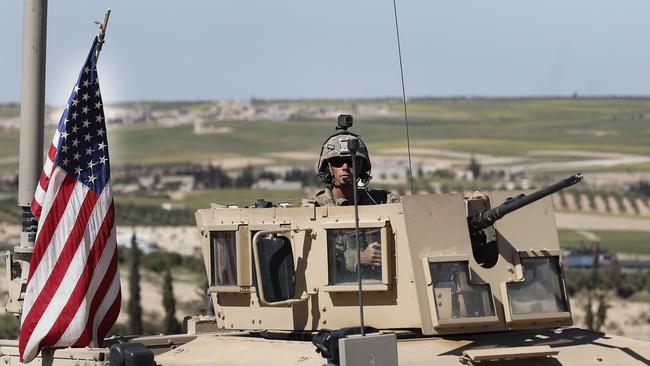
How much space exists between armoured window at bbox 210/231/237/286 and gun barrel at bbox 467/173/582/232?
2539 millimetres

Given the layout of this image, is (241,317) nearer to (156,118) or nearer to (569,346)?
(569,346)

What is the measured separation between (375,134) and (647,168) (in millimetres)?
26985

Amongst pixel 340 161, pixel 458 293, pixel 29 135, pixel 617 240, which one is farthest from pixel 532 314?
pixel 617 240

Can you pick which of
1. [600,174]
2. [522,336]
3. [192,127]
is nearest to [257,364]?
[522,336]

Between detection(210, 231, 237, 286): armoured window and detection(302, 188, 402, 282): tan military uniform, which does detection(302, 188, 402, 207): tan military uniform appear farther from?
detection(302, 188, 402, 282): tan military uniform

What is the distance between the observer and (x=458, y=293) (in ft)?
58.3

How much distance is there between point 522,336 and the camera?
1847 centimetres

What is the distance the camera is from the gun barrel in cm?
1677

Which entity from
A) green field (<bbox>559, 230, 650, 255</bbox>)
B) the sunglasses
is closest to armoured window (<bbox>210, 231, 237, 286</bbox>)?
the sunglasses

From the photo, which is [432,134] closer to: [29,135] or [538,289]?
[29,135]

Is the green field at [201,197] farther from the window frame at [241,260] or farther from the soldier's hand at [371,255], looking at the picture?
the soldier's hand at [371,255]

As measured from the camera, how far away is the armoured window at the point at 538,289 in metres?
18.1

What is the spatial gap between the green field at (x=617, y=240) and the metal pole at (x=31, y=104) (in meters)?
69.8

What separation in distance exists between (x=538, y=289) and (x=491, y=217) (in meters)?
1.04
